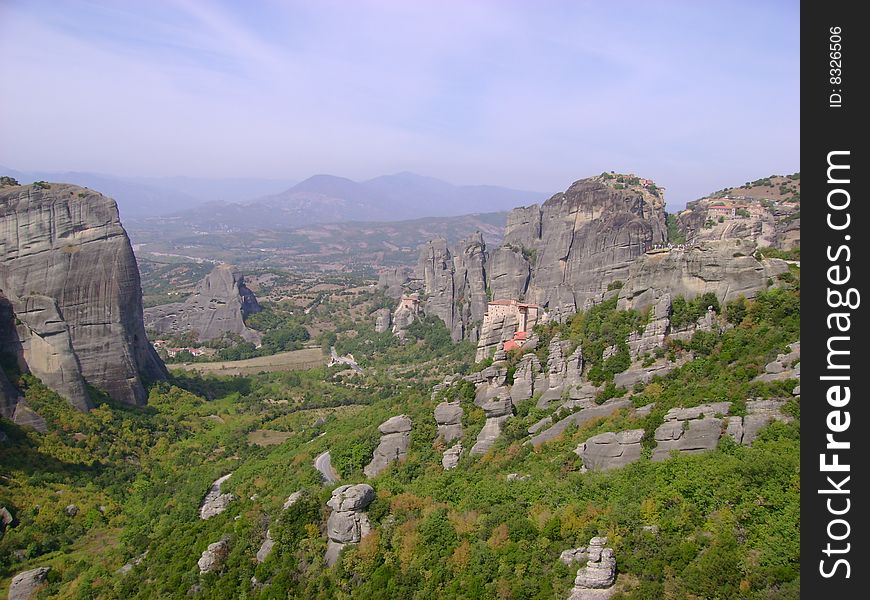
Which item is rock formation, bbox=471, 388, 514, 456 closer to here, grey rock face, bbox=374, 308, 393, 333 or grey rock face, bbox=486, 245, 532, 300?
grey rock face, bbox=486, 245, 532, 300

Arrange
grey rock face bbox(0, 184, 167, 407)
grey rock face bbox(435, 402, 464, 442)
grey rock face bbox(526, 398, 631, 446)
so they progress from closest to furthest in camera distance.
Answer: grey rock face bbox(526, 398, 631, 446) < grey rock face bbox(435, 402, 464, 442) < grey rock face bbox(0, 184, 167, 407)

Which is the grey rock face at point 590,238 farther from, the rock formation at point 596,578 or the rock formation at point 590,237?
the rock formation at point 596,578

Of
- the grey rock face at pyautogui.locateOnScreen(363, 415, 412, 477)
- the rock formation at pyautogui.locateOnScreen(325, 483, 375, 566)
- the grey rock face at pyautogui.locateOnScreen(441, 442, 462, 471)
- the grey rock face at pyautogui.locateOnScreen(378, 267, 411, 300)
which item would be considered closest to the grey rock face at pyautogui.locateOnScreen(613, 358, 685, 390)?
the grey rock face at pyautogui.locateOnScreen(441, 442, 462, 471)

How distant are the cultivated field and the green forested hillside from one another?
23835mm

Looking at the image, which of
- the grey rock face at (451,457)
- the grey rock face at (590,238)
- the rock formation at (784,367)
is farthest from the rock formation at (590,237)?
the rock formation at (784,367)

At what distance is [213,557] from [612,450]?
1309cm

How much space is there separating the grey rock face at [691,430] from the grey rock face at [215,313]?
6399cm

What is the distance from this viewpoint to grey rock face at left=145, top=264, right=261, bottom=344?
7769cm

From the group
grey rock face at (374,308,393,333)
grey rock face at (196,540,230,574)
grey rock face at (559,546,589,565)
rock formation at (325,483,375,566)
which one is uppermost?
grey rock face at (559,546,589,565)

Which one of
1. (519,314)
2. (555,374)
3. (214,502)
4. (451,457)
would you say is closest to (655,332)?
(555,374)

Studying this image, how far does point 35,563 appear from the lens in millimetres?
25828

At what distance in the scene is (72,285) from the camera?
40.2 metres

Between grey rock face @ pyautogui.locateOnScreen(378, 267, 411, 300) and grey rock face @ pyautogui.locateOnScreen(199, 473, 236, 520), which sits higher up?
grey rock face @ pyautogui.locateOnScreen(378, 267, 411, 300)
